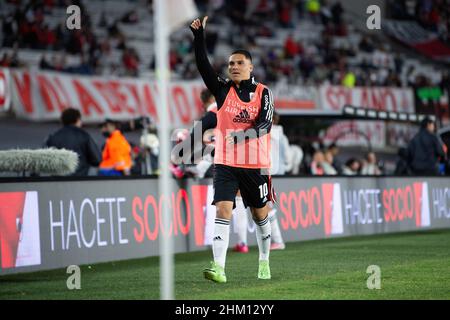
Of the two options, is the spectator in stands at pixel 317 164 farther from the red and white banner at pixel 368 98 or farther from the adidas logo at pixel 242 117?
the adidas logo at pixel 242 117

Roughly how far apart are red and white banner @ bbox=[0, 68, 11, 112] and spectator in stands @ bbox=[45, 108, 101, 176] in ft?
29.7

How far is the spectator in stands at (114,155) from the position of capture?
66.2ft

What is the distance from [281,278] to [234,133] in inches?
70.1

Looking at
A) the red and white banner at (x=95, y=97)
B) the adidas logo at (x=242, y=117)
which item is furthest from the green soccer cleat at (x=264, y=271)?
the red and white banner at (x=95, y=97)

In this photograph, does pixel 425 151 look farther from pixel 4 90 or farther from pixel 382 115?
A: pixel 4 90

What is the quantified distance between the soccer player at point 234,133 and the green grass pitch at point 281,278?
743 mm

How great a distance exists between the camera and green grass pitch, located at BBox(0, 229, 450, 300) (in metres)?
10.5

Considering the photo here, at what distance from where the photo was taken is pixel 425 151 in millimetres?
24141

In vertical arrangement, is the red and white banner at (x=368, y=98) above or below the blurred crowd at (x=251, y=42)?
below

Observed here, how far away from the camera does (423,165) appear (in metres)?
24.3

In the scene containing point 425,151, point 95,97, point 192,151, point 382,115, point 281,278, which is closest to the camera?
point 281,278

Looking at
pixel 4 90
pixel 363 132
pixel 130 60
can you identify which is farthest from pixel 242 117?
pixel 363 132
